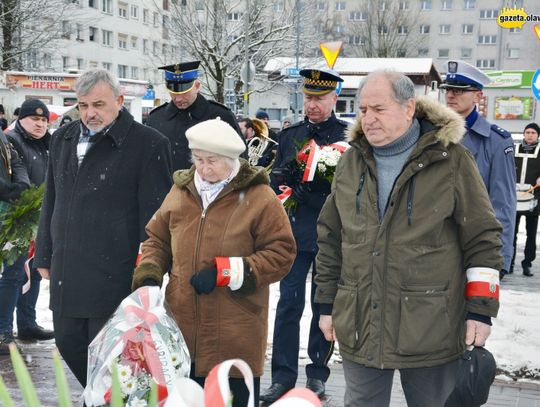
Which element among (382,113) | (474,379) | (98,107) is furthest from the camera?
(98,107)

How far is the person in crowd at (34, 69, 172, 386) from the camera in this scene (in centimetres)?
412

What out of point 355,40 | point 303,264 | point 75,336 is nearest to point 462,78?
point 303,264

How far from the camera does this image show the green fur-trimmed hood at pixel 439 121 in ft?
10.5

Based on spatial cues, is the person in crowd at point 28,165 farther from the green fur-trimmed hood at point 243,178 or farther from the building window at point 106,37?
the building window at point 106,37

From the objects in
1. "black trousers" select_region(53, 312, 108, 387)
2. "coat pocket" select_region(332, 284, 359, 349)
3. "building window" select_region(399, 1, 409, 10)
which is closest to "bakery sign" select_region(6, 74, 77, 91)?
"black trousers" select_region(53, 312, 108, 387)

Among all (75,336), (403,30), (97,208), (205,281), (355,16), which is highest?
(355,16)

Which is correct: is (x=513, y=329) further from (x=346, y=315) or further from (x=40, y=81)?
(x=40, y=81)

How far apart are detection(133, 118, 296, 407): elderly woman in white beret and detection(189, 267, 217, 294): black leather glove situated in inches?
3.0

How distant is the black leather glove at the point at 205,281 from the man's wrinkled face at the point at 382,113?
0.91 meters

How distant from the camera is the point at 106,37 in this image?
6191cm

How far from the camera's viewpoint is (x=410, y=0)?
73.0 meters

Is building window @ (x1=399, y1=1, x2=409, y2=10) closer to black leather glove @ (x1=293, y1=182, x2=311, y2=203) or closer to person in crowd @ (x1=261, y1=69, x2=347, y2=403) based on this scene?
person in crowd @ (x1=261, y1=69, x2=347, y2=403)

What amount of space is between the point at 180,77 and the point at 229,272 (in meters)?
2.68

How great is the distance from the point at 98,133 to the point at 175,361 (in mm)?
1826
